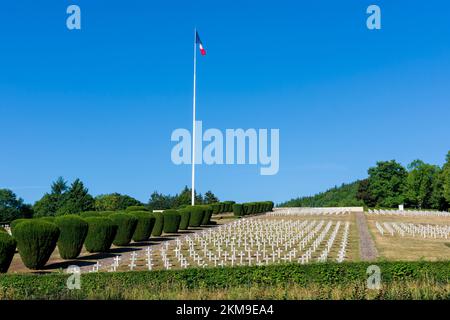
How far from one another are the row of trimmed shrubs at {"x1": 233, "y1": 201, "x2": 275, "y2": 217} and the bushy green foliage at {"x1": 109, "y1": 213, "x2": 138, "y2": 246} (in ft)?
131

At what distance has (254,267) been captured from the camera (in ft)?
58.8

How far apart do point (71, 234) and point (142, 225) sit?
929 centimetres

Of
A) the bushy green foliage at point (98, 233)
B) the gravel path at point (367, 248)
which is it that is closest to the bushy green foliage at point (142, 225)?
the bushy green foliage at point (98, 233)

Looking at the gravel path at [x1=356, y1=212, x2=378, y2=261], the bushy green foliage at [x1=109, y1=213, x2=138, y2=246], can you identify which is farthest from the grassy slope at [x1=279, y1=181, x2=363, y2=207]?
the bushy green foliage at [x1=109, y1=213, x2=138, y2=246]

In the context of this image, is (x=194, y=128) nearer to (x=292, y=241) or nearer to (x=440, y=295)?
(x=292, y=241)

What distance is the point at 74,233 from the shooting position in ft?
85.9

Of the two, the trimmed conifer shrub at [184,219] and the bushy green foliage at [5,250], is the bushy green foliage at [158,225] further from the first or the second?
the bushy green foliage at [5,250]

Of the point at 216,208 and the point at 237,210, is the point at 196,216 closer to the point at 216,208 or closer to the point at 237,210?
the point at 237,210

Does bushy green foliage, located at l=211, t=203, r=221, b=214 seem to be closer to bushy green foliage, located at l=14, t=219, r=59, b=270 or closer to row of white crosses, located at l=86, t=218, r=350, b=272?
row of white crosses, located at l=86, t=218, r=350, b=272

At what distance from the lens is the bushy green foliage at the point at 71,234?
85.6 ft

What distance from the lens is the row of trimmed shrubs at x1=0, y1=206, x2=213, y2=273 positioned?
23.3 m

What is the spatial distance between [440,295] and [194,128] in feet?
146

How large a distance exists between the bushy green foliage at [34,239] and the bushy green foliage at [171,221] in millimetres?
17758
